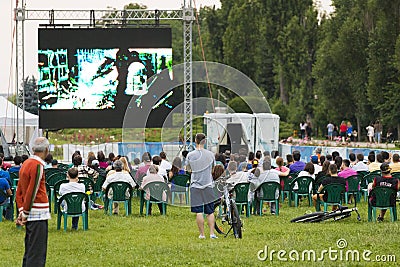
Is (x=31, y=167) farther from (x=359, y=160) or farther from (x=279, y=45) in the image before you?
(x=279, y=45)

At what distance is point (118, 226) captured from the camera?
1353cm

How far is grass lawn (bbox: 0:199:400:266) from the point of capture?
31.9 feet

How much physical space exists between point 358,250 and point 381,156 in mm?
7205

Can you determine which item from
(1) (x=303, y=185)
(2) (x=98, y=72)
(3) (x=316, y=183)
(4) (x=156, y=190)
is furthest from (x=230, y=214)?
(2) (x=98, y=72)

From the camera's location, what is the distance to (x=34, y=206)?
27.7 ft

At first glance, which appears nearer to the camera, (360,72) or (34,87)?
(360,72)

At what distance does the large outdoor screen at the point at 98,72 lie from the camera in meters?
28.9

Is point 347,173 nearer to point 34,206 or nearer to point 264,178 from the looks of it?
point 264,178

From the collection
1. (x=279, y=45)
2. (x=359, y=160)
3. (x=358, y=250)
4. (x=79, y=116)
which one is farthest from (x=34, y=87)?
(x=358, y=250)

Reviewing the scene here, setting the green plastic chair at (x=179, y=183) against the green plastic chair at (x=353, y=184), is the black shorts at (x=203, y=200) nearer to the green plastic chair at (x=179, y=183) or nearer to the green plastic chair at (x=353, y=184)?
the green plastic chair at (x=353, y=184)

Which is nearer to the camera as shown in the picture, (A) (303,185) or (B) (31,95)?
(A) (303,185)

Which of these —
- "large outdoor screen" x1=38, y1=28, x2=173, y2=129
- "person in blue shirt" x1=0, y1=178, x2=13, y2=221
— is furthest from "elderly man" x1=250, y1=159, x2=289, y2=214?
"large outdoor screen" x1=38, y1=28, x2=173, y2=129

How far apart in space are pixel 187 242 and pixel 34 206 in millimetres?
3349

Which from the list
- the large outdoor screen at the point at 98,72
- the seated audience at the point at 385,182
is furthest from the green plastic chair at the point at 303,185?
the large outdoor screen at the point at 98,72
